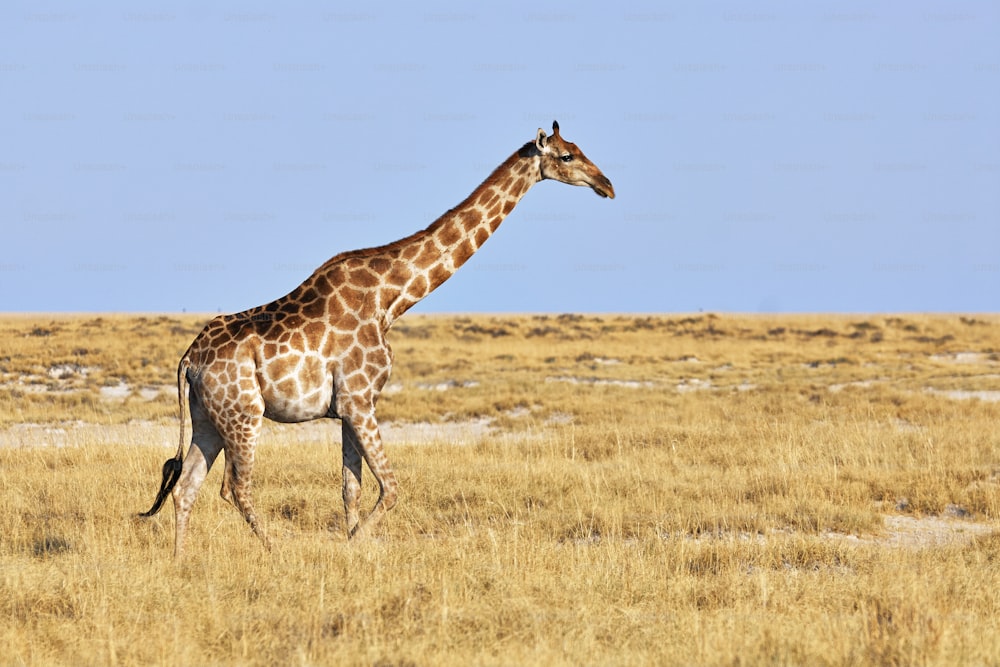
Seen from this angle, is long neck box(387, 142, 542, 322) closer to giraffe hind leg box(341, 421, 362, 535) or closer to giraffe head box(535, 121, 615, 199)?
giraffe head box(535, 121, 615, 199)

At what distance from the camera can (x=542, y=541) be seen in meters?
9.31

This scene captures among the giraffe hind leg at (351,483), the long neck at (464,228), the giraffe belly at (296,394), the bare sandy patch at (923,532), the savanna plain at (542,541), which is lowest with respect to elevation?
the bare sandy patch at (923,532)

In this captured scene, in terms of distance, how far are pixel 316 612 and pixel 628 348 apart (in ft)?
118

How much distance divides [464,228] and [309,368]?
79.0 inches

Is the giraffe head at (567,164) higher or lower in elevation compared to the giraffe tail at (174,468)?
higher

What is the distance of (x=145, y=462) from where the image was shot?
1342cm

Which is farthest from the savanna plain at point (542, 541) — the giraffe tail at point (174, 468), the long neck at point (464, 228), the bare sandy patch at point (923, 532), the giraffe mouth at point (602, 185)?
the giraffe mouth at point (602, 185)

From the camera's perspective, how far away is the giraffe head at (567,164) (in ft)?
32.4

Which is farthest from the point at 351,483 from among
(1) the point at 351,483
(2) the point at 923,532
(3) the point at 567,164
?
(2) the point at 923,532

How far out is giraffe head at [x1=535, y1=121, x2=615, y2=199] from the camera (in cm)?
987

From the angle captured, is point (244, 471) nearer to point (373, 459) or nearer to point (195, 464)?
point (195, 464)

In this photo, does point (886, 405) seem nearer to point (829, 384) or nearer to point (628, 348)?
point (829, 384)

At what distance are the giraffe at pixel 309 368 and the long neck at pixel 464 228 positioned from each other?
0.05 feet

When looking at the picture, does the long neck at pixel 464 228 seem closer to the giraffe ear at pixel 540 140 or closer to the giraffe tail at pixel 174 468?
the giraffe ear at pixel 540 140
